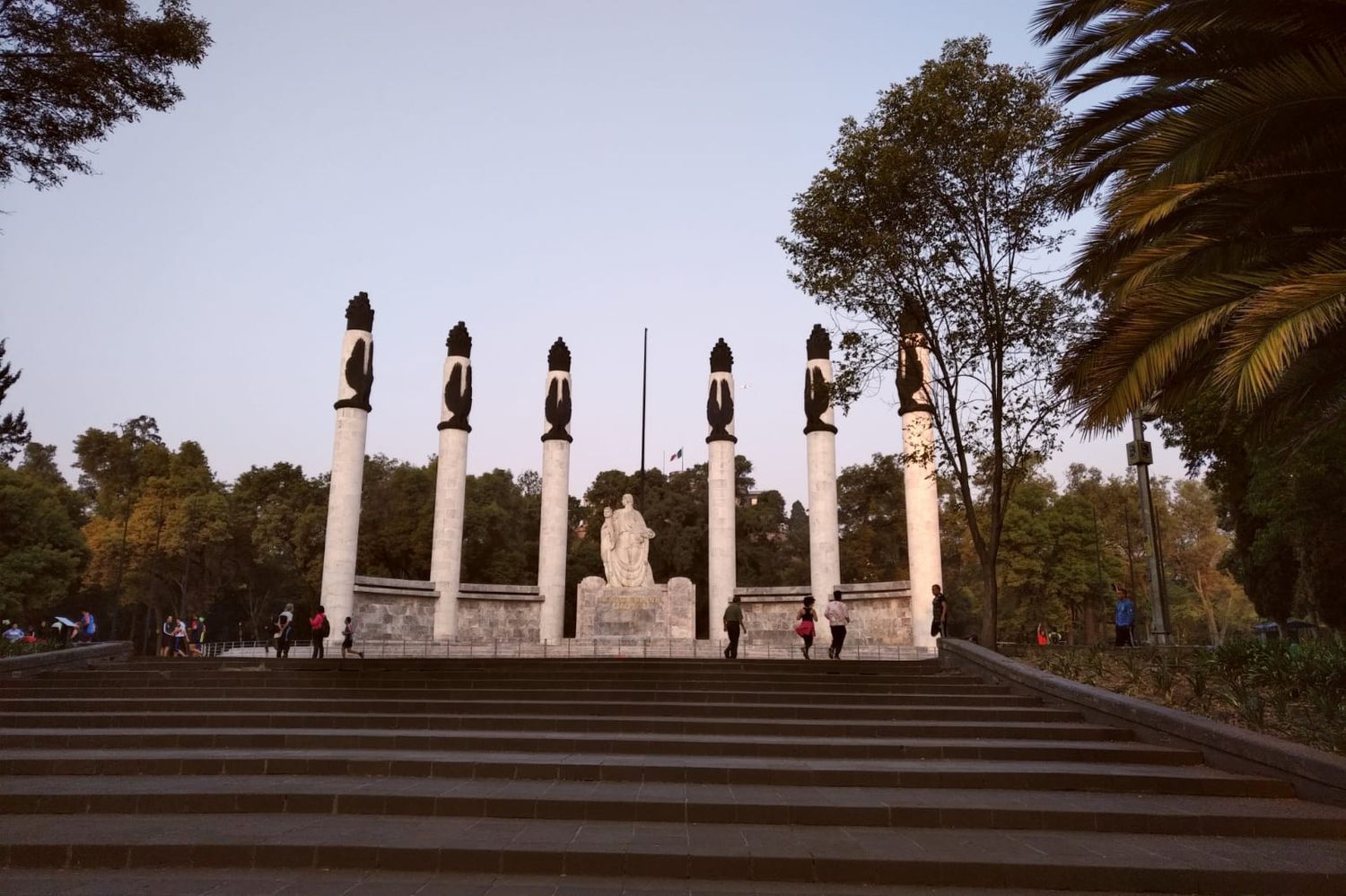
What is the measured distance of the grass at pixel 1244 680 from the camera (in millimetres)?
8570

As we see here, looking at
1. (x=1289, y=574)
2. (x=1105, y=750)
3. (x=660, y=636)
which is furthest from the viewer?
(x=1289, y=574)

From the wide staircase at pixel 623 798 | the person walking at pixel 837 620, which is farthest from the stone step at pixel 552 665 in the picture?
the wide staircase at pixel 623 798

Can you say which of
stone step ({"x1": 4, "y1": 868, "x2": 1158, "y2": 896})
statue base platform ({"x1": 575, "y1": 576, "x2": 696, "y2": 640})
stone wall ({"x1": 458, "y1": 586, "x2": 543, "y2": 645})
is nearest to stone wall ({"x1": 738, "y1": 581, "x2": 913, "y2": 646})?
statue base platform ({"x1": 575, "y1": 576, "x2": 696, "y2": 640})

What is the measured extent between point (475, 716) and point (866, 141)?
12.0 m

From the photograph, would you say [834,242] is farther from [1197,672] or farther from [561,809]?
[561,809]

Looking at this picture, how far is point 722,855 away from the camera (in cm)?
540

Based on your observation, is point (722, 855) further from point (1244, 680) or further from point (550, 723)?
point (1244, 680)

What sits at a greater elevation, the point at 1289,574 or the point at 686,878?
the point at 1289,574

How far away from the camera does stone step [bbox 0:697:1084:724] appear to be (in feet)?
36.4

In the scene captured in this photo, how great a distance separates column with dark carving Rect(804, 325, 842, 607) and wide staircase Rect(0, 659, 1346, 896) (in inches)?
597

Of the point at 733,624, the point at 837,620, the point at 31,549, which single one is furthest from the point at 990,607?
the point at 31,549

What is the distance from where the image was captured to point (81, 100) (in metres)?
10.1

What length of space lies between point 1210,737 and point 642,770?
559 cm

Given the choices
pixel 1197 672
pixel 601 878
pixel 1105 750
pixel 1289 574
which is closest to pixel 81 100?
pixel 601 878
